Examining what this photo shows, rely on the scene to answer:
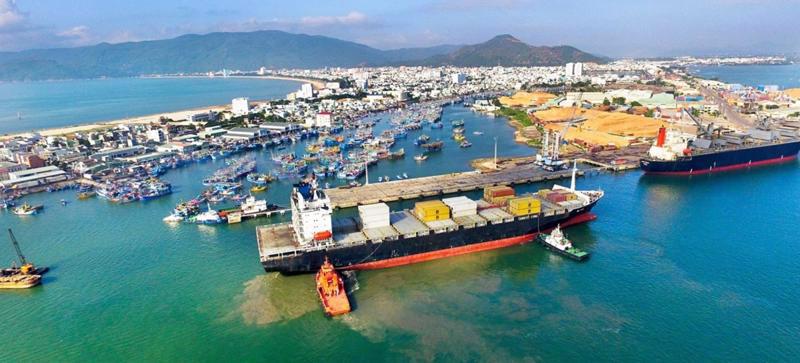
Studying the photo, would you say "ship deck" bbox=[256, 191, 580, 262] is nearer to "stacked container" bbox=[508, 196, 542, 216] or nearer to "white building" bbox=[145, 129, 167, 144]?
"stacked container" bbox=[508, 196, 542, 216]

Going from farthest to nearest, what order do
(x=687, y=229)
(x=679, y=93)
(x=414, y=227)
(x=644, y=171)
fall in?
(x=679, y=93) → (x=644, y=171) → (x=687, y=229) → (x=414, y=227)

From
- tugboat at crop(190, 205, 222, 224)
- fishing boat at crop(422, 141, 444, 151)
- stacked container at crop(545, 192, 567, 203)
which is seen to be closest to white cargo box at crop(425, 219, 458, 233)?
stacked container at crop(545, 192, 567, 203)

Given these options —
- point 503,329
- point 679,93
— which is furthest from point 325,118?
point 679,93

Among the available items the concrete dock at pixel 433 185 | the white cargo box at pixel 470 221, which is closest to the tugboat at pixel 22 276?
the concrete dock at pixel 433 185

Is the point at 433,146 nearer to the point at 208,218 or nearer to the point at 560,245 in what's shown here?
the point at 208,218

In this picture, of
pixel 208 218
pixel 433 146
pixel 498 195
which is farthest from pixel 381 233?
pixel 433 146

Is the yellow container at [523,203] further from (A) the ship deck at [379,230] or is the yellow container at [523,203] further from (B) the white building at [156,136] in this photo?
(B) the white building at [156,136]

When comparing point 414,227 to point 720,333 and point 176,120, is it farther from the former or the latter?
point 176,120
